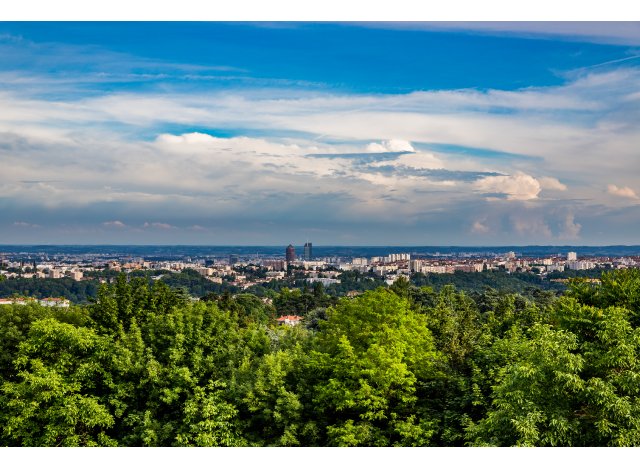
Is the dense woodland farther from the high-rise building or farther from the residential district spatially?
the high-rise building

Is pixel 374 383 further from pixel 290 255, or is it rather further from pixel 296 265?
pixel 296 265

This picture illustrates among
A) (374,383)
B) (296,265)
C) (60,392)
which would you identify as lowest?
(60,392)

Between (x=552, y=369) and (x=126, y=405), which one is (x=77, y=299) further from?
(x=552, y=369)

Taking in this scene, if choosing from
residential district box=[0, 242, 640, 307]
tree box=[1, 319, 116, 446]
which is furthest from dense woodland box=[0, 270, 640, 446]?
residential district box=[0, 242, 640, 307]

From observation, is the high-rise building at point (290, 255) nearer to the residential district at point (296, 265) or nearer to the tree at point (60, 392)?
the residential district at point (296, 265)

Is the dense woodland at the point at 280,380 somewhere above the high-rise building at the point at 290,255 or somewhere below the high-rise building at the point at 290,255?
below

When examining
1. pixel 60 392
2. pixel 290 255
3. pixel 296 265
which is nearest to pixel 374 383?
pixel 60 392

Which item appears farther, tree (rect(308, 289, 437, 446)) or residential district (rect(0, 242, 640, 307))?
residential district (rect(0, 242, 640, 307))

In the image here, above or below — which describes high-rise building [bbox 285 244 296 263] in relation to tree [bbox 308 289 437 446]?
above

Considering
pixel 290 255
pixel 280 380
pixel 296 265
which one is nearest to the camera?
pixel 280 380

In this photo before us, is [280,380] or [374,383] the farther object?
[374,383]

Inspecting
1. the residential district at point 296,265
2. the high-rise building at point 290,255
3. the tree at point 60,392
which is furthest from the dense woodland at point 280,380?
the high-rise building at point 290,255
